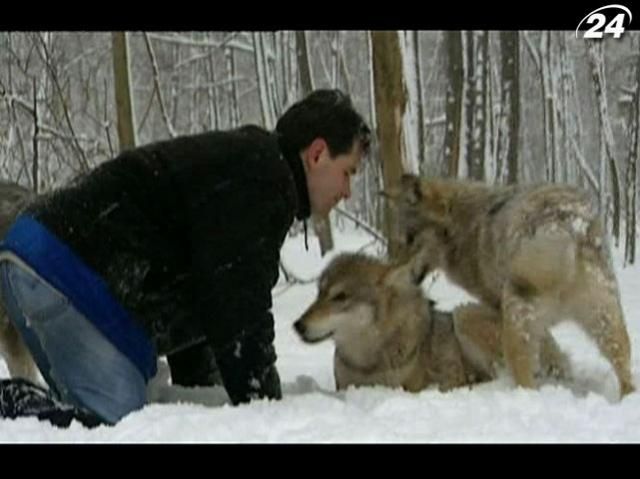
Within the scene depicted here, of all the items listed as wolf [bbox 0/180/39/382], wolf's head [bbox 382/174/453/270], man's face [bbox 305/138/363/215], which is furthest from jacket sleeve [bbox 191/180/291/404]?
wolf's head [bbox 382/174/453/270]

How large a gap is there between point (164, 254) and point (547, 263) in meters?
1.84

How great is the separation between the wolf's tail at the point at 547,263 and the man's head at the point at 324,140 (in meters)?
0.99

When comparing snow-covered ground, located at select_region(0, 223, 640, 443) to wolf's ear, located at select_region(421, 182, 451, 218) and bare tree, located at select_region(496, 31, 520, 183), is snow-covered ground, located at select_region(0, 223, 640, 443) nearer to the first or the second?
wolf's ear, located at select_region(421, 182, 451, 218)

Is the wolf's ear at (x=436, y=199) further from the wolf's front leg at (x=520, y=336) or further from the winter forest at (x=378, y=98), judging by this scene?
the wolf's front leg at (x=520, y=336)

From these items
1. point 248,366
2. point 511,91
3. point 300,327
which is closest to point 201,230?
point 248,366

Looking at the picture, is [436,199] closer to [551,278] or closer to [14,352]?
[551,278]

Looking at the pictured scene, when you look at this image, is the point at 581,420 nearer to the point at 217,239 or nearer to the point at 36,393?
the point at 217,239

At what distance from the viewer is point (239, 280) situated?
13.1 feet

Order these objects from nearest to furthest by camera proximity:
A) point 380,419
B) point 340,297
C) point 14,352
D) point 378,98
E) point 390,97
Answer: point 380,419 < point 340,297 < point 14,352 < point 390,97 < point 378,98

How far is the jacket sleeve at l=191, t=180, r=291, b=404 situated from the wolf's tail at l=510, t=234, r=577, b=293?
134cm

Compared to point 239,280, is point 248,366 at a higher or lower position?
lower

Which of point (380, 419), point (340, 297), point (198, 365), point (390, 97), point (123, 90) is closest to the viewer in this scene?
point (380, 419)

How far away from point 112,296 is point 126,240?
10.4 inches
